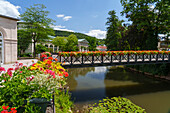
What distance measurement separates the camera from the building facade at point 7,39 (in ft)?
44.0

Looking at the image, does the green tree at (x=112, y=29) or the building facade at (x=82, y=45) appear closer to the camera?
the green tree at (x=112, y=29)

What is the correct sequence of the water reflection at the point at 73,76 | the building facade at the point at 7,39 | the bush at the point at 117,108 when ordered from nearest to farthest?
the bush at the point at 117,108
the building facade at the point at 7,39
the water reflection at the point at 73,76

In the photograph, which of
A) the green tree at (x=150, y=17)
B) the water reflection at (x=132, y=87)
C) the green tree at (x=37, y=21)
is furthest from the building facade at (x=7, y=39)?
the green tree at (x=150, y=17)

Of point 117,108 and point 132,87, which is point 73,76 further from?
point 117,108

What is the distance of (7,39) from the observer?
45.4 feet

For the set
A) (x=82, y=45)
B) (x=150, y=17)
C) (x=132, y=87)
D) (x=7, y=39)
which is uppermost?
(x=150, y=17)

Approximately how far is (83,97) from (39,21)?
66.9ft

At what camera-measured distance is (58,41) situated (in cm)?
3747

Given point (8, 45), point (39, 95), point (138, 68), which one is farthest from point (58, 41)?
point (39, 95)

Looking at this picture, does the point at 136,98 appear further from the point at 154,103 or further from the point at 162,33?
the point at 162,33

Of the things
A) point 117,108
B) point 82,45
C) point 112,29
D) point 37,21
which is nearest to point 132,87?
point 117,108

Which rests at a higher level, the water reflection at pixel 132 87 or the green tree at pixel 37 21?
the green tree at pixel 37 21

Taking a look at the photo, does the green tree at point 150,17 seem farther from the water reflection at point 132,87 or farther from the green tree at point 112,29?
the green tree at point 112,29

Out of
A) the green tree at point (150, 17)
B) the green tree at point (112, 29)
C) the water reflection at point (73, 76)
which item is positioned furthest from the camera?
the green tree at point (112, 29)
